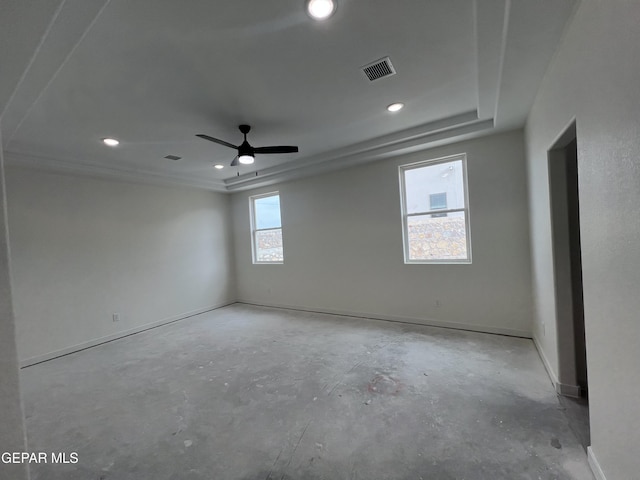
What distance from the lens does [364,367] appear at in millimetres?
3037

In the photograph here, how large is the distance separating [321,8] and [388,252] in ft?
11.4

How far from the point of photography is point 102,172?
14.1 ft

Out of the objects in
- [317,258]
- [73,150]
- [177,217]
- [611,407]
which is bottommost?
[611,407]

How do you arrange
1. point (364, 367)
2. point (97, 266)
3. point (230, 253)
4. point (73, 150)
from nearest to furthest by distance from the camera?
point (364, 367)
point (73, 150)
point (97, 266)
point (230, 253)

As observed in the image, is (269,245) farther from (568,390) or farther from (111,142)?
(568,390)

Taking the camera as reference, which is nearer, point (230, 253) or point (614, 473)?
point (614, 473)

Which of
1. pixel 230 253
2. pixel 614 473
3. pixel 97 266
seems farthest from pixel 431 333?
pixel 97 266

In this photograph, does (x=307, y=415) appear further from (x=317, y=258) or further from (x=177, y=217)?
(x=177, y=217)

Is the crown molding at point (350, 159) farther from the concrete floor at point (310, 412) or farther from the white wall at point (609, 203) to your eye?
the concrete floor at point (310, 412)

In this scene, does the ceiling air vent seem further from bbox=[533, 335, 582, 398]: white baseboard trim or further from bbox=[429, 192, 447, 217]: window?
bbox=[533, 335, 582, 398]: white baseboard trim

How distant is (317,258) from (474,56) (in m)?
3.88

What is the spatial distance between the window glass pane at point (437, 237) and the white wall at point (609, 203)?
88.6 inches

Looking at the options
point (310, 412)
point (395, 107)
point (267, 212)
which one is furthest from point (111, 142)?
point (310, 412)

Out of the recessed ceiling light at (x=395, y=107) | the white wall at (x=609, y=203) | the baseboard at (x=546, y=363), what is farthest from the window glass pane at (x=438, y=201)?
the white wall at (x=609, y=203)
